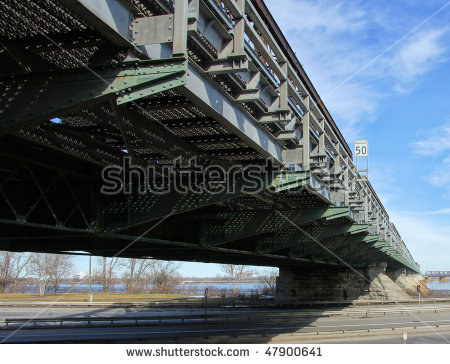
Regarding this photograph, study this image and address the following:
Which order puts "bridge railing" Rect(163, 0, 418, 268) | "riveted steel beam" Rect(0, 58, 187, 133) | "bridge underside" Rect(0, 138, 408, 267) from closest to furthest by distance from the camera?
"riveted steel beam" Rect(0, 58, 187, 133), "bridge railing" Rect(163, 0, 418, 268), "bridge underside" Rect(0, 138, 408, 267)

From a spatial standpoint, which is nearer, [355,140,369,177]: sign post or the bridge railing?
the bridge railing

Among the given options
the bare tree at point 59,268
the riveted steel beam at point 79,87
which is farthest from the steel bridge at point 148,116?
the bare tree at point 59,268

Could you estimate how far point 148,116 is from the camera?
809 cm

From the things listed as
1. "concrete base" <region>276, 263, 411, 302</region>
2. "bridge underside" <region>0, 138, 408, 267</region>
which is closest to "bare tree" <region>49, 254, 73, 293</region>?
"concrete base" <region>276, 263, 411, 302</region>

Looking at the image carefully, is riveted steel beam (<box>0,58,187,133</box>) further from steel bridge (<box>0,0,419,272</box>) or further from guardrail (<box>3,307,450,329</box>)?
guardrail (<box>3,307,450,329</box>)

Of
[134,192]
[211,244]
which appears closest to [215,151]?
[134,192]

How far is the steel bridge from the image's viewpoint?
5785 mm

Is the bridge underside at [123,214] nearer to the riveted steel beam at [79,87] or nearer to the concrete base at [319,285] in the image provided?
the riveted steel beam at [79,87]

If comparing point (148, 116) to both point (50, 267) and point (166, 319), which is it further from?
point (50, 267)

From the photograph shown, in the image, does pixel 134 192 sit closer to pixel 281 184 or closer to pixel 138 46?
pixel 281 184

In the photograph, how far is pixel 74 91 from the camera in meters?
5.89

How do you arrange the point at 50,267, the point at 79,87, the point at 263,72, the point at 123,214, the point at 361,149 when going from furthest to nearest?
1. the point at 50,267
2. the point at 361,149
3. the point at 123,214
4. the point at 263,72
5. the point at 79,87

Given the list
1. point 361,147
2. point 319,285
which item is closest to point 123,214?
point 319,285

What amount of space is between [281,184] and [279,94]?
9.42 feet
